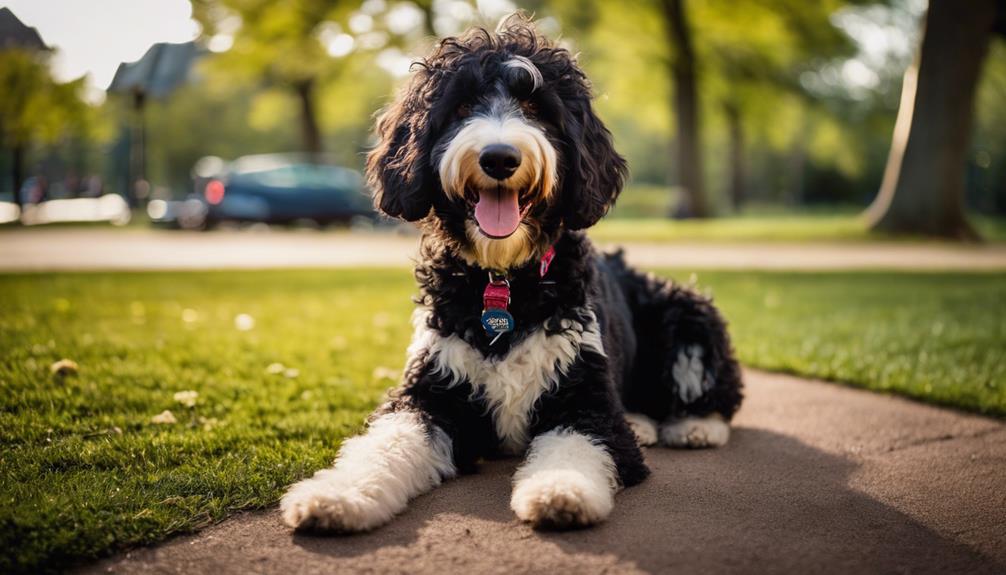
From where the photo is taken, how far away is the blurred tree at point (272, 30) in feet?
77.5

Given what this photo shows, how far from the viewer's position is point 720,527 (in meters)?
2.98

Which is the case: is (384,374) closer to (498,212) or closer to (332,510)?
(498,212)

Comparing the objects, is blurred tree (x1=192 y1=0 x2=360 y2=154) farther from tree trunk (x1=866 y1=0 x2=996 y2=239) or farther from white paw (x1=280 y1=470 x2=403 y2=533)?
white paw (x1=280 y1=470 x2=403 y2=533)

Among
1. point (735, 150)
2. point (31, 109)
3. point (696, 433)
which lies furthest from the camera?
point (735, 150)

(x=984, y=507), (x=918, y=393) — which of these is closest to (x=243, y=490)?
(x=984, y=507)

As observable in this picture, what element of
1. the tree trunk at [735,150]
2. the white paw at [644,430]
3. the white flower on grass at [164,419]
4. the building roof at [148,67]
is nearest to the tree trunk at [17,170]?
the building roof at [148,67]

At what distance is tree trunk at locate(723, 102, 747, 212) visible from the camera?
1319 inches

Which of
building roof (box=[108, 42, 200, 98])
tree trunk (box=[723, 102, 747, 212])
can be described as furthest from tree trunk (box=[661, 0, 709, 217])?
building roof (box=[108, 42, 200, 98])

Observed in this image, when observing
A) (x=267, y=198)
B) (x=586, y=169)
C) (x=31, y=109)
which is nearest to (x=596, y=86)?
(x=586, y=169)

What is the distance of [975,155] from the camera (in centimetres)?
3241

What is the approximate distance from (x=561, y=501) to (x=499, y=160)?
1.34 meters

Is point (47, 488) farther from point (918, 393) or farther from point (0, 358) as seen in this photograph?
point (918, 393)

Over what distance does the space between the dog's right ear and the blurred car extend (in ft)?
59.6

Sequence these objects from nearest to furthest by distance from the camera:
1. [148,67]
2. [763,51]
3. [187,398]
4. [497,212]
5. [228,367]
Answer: [497,212] → [187,398] → [228,367] → [148,67] → [763,51]
